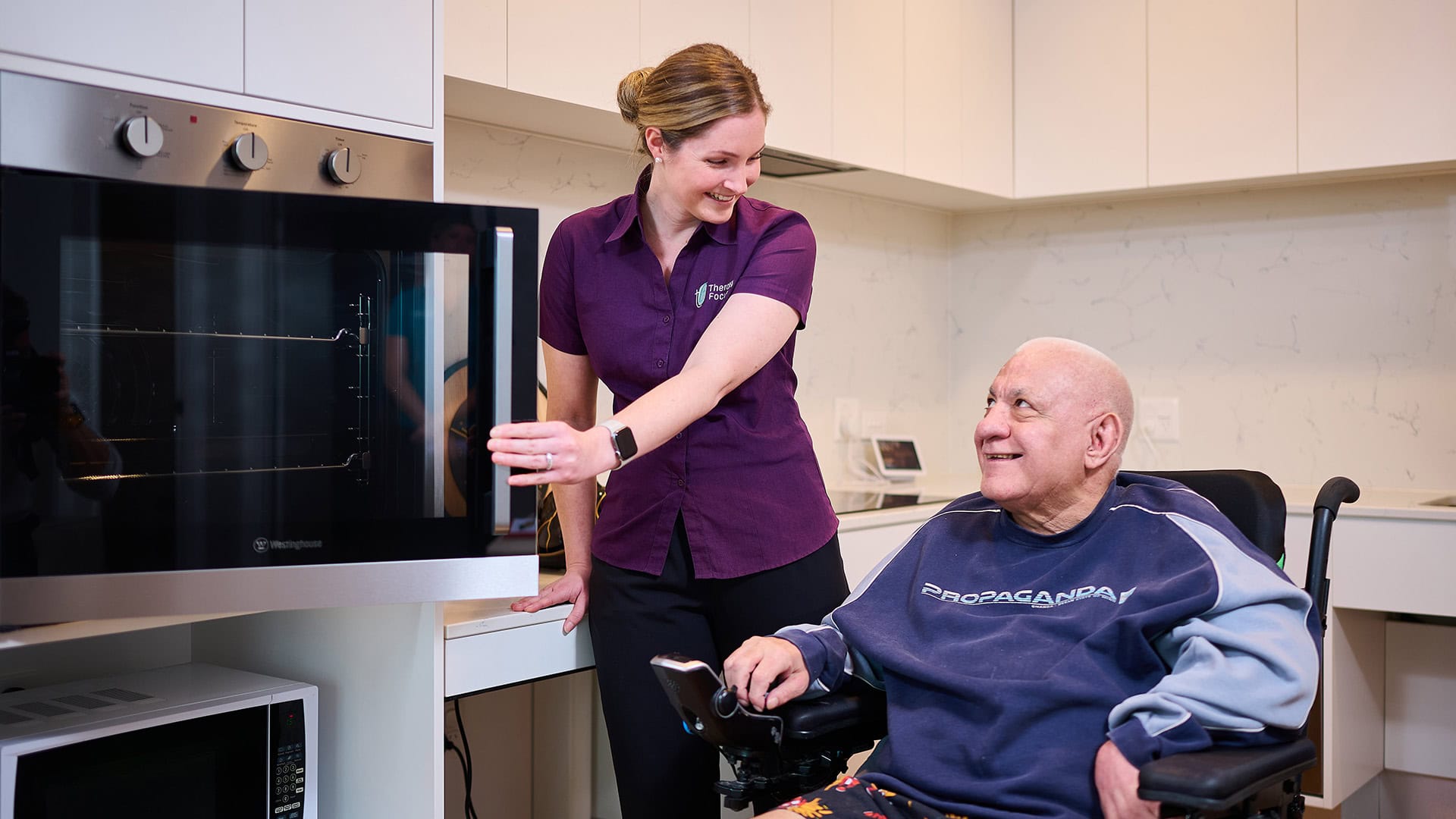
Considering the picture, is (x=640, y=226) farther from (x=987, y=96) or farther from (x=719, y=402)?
(x=987, y=96)

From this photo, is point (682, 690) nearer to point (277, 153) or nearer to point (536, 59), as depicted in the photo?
point (277, 153)

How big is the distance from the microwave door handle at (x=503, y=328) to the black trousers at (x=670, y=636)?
403 mm

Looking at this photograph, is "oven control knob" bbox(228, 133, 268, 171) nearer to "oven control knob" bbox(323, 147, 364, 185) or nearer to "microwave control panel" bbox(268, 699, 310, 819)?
"oven control knob" bbox(323, 147, 364, 185)

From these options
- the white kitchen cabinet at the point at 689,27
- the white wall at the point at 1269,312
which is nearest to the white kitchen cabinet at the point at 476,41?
the white kitchen cabinet at the point at 689,27

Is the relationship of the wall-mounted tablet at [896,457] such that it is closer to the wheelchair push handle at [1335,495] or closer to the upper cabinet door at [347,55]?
the wheelchair push handle at [1335,495]

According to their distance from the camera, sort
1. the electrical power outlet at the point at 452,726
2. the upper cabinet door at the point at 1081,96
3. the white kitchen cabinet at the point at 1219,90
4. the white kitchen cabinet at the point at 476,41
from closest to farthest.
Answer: the white kitchen cabinet at the point at 476,41 < the electrical power outlet at the point at 452,726 < the white kitchen cabinet at the point at 1219,90 < the upper cabinet door at the point at 1081,96

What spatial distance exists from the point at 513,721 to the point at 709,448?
1.23 m

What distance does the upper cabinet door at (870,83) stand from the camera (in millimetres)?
2838

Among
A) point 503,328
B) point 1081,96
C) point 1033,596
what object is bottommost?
point 1033,596

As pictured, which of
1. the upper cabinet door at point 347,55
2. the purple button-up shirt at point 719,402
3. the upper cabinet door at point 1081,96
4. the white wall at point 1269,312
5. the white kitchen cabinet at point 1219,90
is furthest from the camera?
the upper cabinet door at point 1081,96

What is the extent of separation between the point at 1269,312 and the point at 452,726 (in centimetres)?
244

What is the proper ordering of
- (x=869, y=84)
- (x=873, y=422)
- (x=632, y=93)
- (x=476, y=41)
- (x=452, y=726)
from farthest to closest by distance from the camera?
1. (x=873, y=422)
2. (x=869, y=84)
3. (x=452, y=726)
4. (x=476, y=41)
5. (x=632, y=93)

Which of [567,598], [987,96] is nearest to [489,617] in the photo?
[567,598]

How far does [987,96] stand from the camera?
337cm
